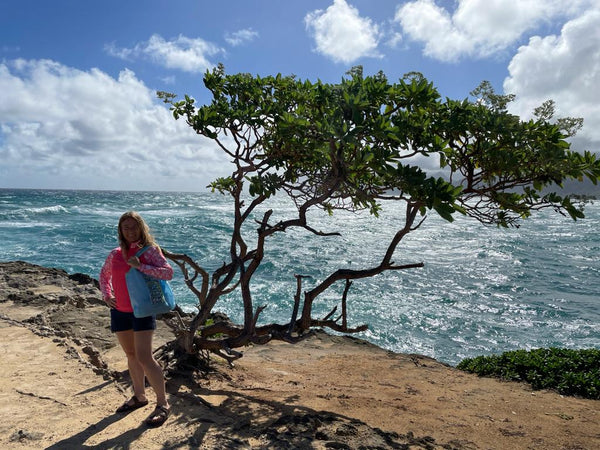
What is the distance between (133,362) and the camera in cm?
427

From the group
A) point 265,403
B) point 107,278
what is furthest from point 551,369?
point 107,278

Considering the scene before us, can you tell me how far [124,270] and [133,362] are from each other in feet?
3.10

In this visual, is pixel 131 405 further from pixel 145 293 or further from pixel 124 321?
pixel 145 293

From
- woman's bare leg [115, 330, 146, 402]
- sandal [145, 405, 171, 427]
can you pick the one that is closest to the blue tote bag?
woman's bare leg [115, 330, 146, 402]

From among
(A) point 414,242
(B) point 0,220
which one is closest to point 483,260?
(A) point 414,242

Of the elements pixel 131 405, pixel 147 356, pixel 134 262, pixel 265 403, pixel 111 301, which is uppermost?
pixel 134 262

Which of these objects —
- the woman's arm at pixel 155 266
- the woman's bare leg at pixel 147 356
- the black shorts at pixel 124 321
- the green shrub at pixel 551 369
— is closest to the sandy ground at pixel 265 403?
the green shrub at pixel 551 369

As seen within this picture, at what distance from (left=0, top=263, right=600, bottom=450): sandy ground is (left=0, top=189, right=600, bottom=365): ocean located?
3.15 m

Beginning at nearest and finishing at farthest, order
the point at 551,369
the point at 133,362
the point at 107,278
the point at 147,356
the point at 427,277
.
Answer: the point at 147,356, the point at 107,278, the point at 133,362, the point at 551,369, the point at 427,277

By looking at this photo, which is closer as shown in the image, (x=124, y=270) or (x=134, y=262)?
(x=134, y=262)

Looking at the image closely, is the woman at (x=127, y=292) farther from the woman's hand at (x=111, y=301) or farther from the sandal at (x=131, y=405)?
the sandal at (x=131, y=405)

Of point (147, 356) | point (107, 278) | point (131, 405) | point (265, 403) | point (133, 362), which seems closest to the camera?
point (147, 356)

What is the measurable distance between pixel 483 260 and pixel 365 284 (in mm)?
9430

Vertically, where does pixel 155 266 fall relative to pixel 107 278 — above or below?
above
